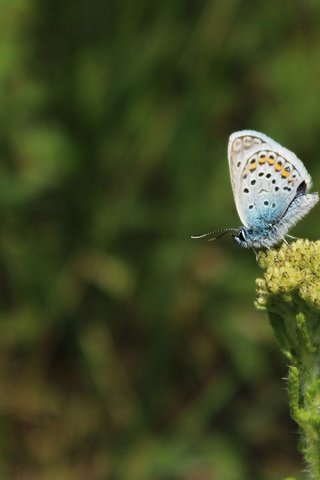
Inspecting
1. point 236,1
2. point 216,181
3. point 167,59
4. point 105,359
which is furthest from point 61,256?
point 236,1

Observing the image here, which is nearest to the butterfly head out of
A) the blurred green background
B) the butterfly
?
the butterfly

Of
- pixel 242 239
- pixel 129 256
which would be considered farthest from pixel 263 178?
pixel 129 256

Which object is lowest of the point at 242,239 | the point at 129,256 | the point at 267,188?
the point at 129,256

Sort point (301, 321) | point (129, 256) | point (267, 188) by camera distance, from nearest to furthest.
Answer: point (301, 321) → point (267, 188) → point (129, 256)

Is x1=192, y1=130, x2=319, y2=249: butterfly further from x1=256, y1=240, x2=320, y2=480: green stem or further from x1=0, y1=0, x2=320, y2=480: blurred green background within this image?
x1=0, y1=0, x2=320, y2=480: blurred green background

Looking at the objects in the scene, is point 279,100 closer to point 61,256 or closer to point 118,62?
point 118,62

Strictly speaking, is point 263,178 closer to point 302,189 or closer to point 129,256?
point 302,189

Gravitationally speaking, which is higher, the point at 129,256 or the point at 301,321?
the point at 301,321

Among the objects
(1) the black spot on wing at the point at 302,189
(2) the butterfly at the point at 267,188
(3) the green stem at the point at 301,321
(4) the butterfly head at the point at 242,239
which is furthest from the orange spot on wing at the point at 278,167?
(3) the green stem at the point at 301,321

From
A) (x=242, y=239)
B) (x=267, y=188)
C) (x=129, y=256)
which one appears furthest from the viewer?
(x=129, y=256)
